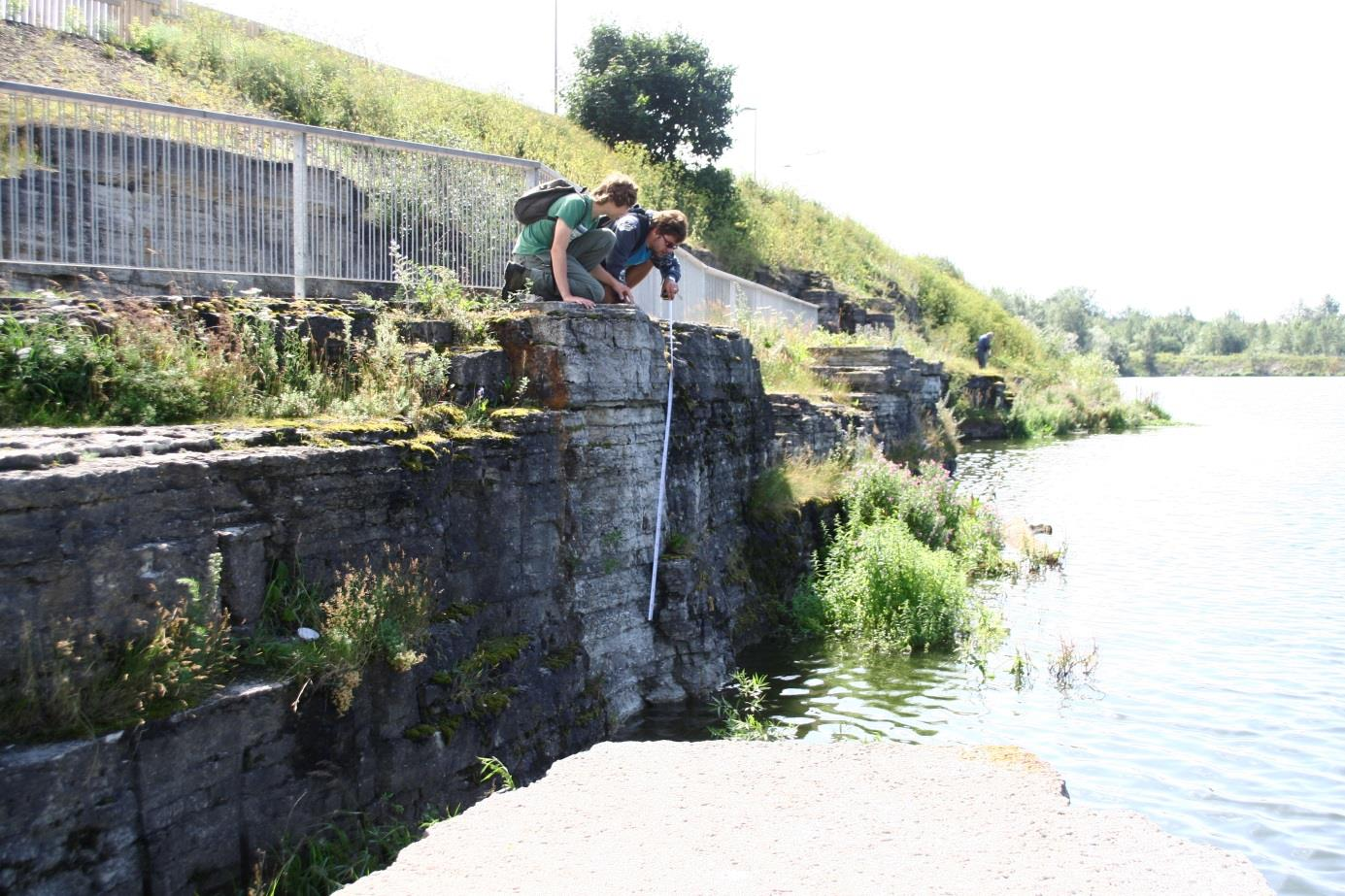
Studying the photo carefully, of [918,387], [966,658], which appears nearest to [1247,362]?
[918,387]

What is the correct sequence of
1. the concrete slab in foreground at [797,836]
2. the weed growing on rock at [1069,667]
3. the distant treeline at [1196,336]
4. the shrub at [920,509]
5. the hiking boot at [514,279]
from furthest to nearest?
1. the distant treeline at [1196,336]
2. the shrub at [920,509]
3. the weed growing on rock at [1069,667]
4. the hiking boot at [514,279]
5. the concrete slab in foreground at [797,836]

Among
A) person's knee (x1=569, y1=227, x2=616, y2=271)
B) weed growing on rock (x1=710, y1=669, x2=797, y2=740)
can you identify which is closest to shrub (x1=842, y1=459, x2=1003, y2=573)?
weed growing on rock (x1=710, y1=669, x2=797, y2=740)

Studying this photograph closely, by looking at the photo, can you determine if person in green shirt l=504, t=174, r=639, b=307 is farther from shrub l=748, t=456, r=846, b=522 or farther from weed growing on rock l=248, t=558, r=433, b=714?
shrub l=748, t=456, r=846, b=522

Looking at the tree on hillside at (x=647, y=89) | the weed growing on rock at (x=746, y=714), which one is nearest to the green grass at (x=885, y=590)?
the weed growing on rock at (x=746, y=714)

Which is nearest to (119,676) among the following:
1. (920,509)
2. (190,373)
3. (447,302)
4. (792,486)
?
(190,373)

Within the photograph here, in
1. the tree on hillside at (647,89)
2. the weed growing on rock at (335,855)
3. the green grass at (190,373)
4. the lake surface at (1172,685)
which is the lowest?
the lake surface at (1172,685)

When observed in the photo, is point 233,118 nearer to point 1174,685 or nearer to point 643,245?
point 643,245

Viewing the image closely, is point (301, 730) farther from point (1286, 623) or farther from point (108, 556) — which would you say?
point (1286, 623)

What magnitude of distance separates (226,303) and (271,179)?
1.85 meters

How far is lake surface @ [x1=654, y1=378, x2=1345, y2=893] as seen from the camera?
8.00 metres

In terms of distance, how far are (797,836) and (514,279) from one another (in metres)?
5.75

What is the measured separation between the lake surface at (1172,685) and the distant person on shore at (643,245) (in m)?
3.86

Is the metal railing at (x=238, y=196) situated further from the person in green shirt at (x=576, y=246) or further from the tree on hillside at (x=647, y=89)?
the tree on hillside at (x=647, y=89)

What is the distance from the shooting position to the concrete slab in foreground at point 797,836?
3.85 meters
